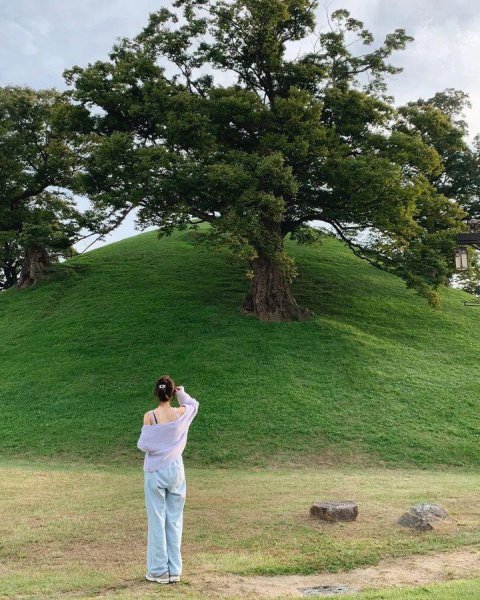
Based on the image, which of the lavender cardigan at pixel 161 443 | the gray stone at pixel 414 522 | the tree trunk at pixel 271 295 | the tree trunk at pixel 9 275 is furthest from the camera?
the tree trunk at pixel 9 275

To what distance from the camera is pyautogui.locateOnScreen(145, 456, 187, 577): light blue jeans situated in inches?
255

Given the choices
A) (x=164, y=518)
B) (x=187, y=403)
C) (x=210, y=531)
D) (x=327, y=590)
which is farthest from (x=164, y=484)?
(x=210, y=531)

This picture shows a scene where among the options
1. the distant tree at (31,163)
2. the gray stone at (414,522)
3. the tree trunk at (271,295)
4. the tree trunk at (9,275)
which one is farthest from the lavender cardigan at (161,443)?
the tree trunk at (9,275)

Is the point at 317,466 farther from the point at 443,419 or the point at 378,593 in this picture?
the point at 378,593

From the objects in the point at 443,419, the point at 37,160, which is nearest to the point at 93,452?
the point at 443,419

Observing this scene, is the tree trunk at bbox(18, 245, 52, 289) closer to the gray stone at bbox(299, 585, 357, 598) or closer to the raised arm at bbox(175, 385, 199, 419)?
the raised arm at bbox(175, 385, 199, 419)

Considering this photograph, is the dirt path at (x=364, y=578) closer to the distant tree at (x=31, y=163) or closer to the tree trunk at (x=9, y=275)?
the distant tree at (x=31, y=163)

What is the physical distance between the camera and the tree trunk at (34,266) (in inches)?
1303

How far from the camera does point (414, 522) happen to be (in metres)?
8.62

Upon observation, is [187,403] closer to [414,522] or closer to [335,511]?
[335,511]

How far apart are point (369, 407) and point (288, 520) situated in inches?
392

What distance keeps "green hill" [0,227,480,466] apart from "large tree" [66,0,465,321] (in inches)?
101

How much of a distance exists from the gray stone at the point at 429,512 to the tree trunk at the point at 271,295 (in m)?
15.1

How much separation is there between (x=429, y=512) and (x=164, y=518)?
4.26 m
